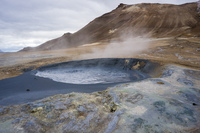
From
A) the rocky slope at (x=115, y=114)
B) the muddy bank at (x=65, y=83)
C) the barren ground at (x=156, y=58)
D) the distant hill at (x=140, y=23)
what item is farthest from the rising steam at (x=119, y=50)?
the rocky slope at (x=115, y=114)

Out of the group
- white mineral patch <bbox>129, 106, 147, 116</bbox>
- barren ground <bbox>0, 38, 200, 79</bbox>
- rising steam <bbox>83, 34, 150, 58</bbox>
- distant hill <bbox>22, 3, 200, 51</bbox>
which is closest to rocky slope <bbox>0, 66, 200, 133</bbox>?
white mineral patch <bbox>129, 106, 147, 116</bbox>

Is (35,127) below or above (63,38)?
below

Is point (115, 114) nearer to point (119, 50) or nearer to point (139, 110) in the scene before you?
point (139, 110)

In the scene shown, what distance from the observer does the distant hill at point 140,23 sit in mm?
26500

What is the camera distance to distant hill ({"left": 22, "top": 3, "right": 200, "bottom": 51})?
26500 millimetres

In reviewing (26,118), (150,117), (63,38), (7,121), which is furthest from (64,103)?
(63,38)

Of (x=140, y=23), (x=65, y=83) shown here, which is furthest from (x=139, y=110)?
(x=140, y=23)

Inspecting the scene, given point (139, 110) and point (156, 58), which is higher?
point (156, 58)

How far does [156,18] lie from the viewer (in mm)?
29922

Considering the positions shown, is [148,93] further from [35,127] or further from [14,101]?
[14,101]

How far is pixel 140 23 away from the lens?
30.1 metres

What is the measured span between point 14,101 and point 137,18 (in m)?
33.3

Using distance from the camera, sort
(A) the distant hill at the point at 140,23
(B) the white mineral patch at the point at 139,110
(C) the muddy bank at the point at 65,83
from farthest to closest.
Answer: (A) the distant hill at the point at 140,23
(C) the muddy bank at the point at 65,83
(B) the white mineral patch at the point at 139,110

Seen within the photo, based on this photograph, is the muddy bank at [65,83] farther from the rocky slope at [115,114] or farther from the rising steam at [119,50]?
the rising steam at [119,50]
